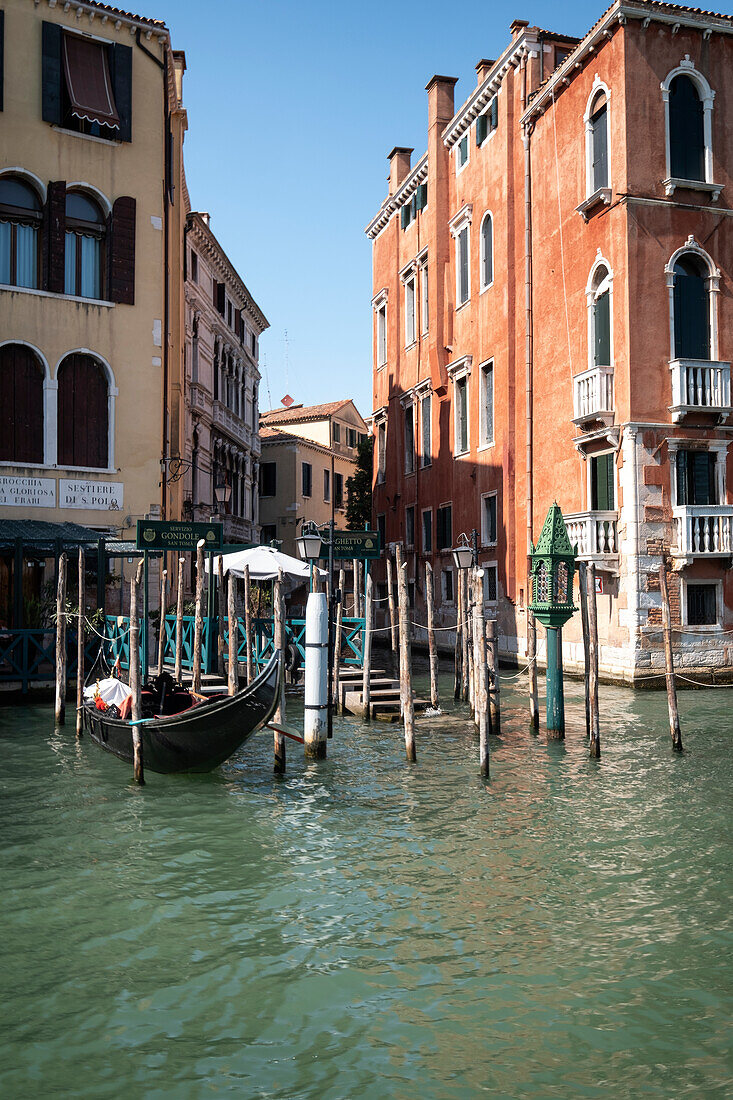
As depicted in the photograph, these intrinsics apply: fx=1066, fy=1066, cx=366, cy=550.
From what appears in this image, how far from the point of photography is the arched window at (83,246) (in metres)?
18.4

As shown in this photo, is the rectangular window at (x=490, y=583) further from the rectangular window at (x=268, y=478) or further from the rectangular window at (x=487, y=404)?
the rectangular window at (x=268, y=478)

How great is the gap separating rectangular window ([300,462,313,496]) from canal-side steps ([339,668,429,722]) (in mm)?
26768

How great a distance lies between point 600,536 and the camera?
17.4 meters

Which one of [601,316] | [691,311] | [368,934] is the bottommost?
[368,934]

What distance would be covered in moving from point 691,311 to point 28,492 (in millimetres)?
11404

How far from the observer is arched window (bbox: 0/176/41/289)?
1781cm

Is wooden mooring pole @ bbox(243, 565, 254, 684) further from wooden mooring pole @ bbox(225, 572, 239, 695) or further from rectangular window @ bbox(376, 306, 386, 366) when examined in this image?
rectangular window @ bbox(376, 306, 386, 366)

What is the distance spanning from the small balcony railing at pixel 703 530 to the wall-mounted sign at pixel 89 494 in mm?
9444

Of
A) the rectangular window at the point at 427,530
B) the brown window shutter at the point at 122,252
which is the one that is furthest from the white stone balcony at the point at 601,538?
the rectangular window at the point at 427,530

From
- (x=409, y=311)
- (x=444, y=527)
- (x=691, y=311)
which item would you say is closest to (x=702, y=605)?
(x=691, y=311)

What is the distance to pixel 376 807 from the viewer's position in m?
8.99

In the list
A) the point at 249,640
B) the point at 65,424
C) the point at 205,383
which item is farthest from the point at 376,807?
the point at 205,383

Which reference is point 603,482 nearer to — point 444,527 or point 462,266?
point 444,527

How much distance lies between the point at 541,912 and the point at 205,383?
925 inches
